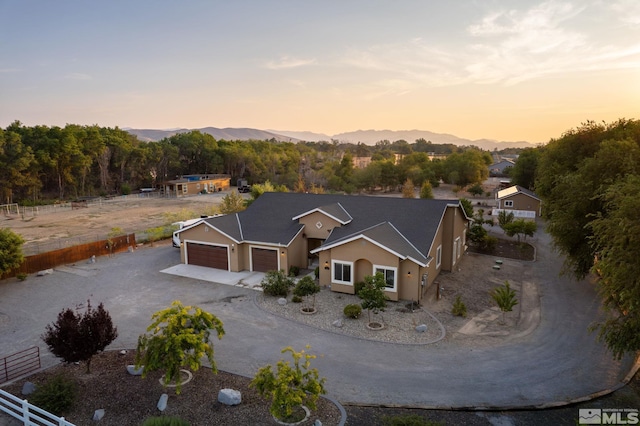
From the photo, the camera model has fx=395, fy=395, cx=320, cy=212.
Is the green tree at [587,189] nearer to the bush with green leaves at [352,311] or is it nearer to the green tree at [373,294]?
the green tree at [373,294]

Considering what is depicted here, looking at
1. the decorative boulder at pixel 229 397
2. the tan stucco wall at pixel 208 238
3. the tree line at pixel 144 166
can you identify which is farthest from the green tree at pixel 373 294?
the tree line at pixel 144 166

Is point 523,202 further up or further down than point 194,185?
further down

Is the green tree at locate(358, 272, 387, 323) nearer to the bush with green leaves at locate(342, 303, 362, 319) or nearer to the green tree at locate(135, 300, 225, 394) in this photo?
the bush with green leaves at locate(342, 303, 362, 319)

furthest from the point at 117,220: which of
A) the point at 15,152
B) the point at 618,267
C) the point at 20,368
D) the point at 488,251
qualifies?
the point at 618,267

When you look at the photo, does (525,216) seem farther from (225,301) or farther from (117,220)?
(117,220)

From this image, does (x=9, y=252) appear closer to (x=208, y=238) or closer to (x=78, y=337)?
(x=208, y=238)

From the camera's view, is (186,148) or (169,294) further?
(186,148)

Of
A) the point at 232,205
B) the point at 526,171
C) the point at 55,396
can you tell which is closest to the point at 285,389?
the point at 55,396
